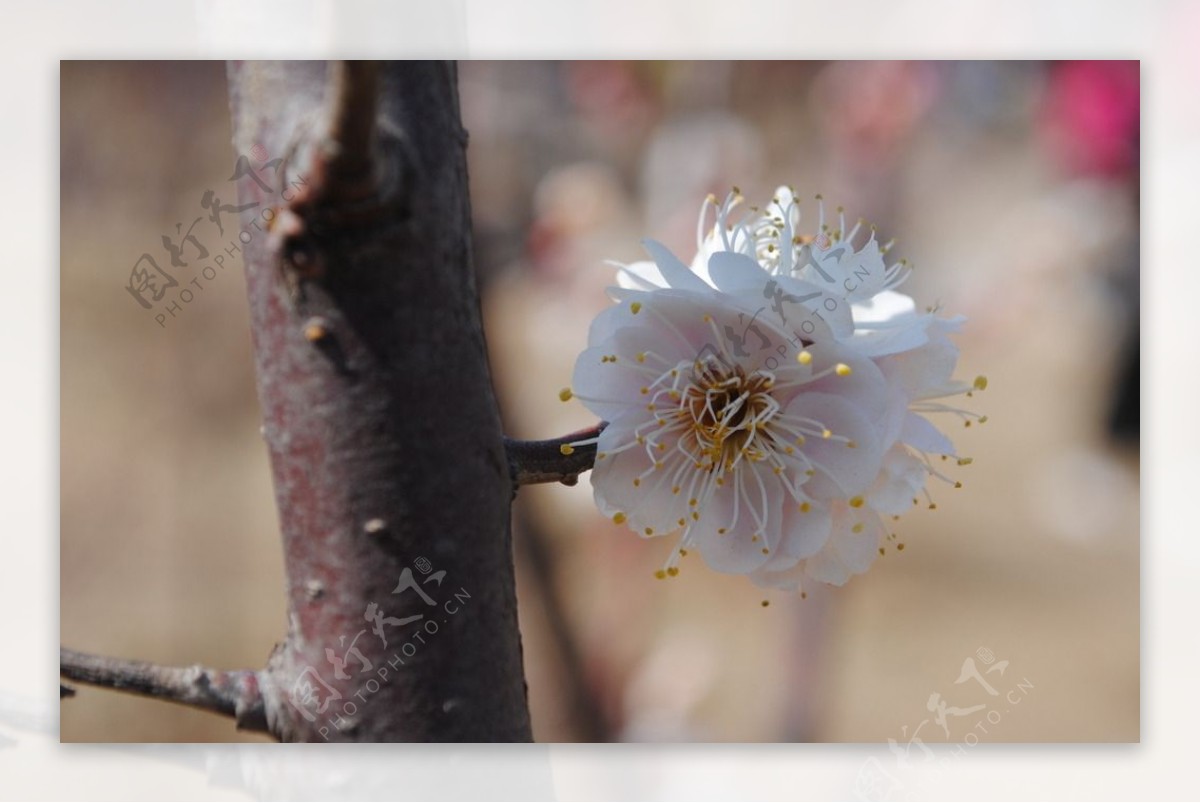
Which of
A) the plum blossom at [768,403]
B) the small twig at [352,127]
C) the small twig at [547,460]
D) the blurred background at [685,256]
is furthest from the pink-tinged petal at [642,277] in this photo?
the blurred background at [685,256]

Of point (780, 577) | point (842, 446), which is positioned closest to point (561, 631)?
point (780, 577)

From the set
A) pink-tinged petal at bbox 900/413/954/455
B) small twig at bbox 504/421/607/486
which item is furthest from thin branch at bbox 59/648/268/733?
pink-tinged petal at bbox 900/413/954/455

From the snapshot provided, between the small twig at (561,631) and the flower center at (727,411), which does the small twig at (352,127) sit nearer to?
the flower center at (727,411)

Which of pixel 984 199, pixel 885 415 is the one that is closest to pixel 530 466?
pixel 885 415

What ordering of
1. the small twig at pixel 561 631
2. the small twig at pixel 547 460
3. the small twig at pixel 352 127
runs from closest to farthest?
the small twig at pixel 352 127 → the small twig at pixel 547 460 → the small twig at pixel 561 631

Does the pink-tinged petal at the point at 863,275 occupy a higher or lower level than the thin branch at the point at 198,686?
higher

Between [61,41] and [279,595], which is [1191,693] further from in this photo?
[61,41]
